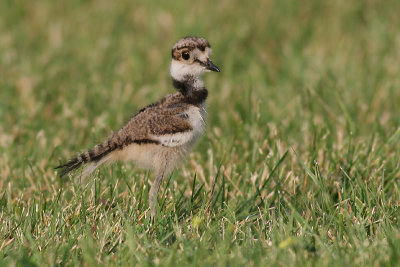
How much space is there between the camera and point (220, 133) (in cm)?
600

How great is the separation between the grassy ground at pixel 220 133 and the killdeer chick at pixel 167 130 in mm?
249

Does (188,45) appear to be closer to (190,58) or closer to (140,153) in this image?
(190,58)

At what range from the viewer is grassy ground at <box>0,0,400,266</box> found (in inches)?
142

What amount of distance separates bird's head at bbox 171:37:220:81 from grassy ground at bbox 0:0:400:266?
→ 0.78 meters

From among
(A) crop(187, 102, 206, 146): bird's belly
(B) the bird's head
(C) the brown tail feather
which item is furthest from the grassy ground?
(B) the bird's head

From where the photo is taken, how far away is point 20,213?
429 centimetres

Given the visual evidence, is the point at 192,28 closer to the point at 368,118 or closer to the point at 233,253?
the point at 368,118

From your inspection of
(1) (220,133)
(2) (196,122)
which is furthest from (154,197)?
(1) (220,133)

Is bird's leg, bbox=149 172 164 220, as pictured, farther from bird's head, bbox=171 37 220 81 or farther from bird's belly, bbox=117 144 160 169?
bird's head, bbox=171 37 220 81

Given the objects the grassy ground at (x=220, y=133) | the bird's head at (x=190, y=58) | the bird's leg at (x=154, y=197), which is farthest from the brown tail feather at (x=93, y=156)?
the bird's head at (x=190, y=58)

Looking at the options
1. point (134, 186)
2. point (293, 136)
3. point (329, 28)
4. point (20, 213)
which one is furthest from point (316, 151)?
point (329, 28)

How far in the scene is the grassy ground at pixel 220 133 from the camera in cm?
360

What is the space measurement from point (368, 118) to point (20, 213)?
11.8 ft

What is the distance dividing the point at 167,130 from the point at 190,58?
56 centimetres
